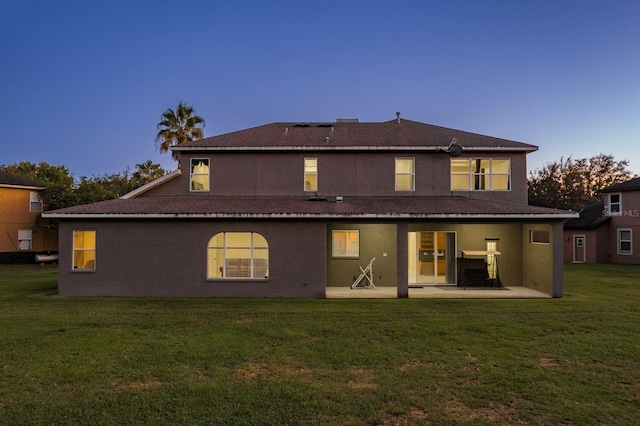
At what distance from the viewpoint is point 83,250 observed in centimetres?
1334

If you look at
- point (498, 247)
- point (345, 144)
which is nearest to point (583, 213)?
point (498, 247)

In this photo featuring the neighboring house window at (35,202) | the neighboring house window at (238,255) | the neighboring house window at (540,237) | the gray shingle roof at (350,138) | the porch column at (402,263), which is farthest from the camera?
the neighboring house window at (35,202)

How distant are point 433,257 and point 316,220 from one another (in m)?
5.71

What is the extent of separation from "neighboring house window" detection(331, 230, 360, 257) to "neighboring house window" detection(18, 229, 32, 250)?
25155 millimetres

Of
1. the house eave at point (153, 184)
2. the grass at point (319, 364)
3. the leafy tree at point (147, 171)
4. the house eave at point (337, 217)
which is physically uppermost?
the leafy tree at point (147, 171)

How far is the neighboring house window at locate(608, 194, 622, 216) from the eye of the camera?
91.7ft

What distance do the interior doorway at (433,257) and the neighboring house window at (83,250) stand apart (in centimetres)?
1218

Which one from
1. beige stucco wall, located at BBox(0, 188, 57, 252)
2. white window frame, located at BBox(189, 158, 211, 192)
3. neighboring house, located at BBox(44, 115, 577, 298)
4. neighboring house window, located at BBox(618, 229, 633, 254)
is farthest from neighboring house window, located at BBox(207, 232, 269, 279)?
neighboring house window, located at BBox(618, 229, 633, 254)

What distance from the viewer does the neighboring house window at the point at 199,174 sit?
16.0 meters

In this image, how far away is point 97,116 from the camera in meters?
68.0

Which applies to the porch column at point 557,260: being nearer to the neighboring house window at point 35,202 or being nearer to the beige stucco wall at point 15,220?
the beige stucco wall at point 15,220

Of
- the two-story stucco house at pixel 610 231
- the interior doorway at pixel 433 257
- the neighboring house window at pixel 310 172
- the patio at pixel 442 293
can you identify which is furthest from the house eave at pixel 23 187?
the two-story stucco house at pixel 610 231

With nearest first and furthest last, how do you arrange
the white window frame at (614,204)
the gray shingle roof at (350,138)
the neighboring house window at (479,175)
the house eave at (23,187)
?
the gray shingle roof at (350,138) < the neighboring house window at (479,175) < the house eave at (23,187) < the white window frame at (614,204)

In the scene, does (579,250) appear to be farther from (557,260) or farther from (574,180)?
(557,260)
